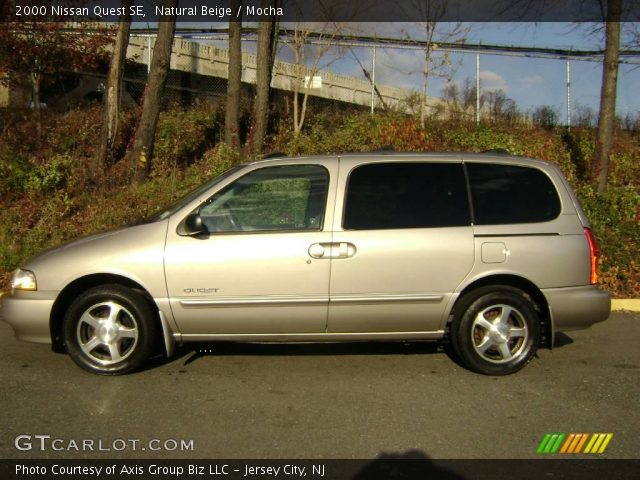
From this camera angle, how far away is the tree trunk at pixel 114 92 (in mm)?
11992

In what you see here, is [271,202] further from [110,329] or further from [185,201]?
[110,329]

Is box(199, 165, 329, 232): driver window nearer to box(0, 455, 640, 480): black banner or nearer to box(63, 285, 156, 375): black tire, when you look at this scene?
box(63, 285, 156, 375): black tire

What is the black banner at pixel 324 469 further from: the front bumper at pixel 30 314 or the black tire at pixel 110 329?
the front bumper at pixel 30 314

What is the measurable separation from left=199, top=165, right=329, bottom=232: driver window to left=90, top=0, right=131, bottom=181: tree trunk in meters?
7.88

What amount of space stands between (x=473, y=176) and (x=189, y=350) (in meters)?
3.00

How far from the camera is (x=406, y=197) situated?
16.2 feet

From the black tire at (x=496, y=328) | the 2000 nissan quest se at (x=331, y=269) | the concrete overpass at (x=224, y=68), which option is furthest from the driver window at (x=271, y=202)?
the concrete overpass at (x=224, y=68)

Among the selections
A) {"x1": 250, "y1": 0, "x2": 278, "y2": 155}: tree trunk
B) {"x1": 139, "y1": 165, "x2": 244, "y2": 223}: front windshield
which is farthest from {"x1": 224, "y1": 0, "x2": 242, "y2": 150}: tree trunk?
{"x1": 139, "y1": 165, "x2": 244, "y2": 223}: front windshield

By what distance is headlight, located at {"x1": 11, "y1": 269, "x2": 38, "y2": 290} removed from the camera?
15.5 feet

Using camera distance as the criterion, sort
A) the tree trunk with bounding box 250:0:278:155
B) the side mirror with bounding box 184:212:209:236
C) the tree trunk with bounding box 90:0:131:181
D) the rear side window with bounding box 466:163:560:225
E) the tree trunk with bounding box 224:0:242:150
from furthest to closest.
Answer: the tree trunk with bounding box 224:0:242:150 → the tree trunk with bounding box 250:0:278:155 → the tree trunk with bounding box 90:0:131:181 → the rear side window with bounding box 466:163:560:225 → the side mirror with bounding box 184:212:209:236

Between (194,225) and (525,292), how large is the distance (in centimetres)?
276

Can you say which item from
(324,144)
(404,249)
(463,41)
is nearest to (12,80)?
(324,144)

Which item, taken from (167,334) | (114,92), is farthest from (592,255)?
(114,92)

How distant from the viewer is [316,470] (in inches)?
135
